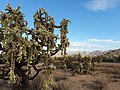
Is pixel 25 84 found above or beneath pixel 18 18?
beneath

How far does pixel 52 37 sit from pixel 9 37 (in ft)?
9.77

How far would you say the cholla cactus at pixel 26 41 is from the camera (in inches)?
541

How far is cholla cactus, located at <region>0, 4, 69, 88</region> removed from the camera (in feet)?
45.1

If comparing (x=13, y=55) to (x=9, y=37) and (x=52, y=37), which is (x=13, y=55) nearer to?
(x=9, y=37)

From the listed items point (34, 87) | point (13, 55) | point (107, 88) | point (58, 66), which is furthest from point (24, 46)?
point (58, 66)

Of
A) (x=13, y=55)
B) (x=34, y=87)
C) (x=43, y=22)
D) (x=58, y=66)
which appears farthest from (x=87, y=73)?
(x=13, y=55)

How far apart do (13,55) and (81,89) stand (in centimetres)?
756

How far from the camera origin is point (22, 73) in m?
16.7

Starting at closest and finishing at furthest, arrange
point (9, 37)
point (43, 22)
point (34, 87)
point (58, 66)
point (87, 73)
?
point (9, 37) < point (43, 22) < point (34, 87) < point (87, 73) < point (58, 66)

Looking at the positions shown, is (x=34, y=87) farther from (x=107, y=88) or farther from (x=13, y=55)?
(x=107, y=88)

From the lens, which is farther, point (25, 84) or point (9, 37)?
point (25, 84)

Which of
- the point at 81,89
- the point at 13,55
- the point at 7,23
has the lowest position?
the point at 81,89

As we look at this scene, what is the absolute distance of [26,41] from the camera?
1392 centimetres

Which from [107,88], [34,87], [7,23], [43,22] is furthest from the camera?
[107,88]
